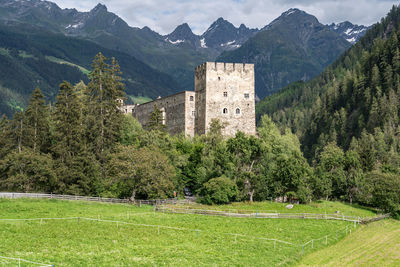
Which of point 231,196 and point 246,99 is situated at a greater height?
point 246,99

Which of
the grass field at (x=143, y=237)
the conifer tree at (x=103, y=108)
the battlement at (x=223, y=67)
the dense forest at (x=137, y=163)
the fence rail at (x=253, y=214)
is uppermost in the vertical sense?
the battlement at (x=223, y=67)

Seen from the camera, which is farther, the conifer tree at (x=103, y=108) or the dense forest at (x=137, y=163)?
the conifer tree at (x=103, y=108)

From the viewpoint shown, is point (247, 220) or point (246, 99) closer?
point (247, 220)

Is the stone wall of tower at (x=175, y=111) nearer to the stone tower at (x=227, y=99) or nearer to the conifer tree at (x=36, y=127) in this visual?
the stone tower at (x=227, y=99)

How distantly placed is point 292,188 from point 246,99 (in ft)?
92.6

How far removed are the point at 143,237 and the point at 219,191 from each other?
2752cm

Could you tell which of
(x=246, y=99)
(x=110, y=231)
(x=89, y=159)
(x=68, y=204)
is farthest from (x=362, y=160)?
(x=110, y=231)

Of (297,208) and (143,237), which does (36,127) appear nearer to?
(143,237)

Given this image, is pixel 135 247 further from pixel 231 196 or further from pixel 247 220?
pixel 231 196

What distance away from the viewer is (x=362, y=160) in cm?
9431

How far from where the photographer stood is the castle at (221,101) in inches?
3743

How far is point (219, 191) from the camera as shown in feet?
220

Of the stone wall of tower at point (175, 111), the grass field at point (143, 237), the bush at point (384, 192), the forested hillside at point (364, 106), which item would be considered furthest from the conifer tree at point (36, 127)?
the forested hillside at point (364, 106)

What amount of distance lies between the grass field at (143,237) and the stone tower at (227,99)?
132 feet
